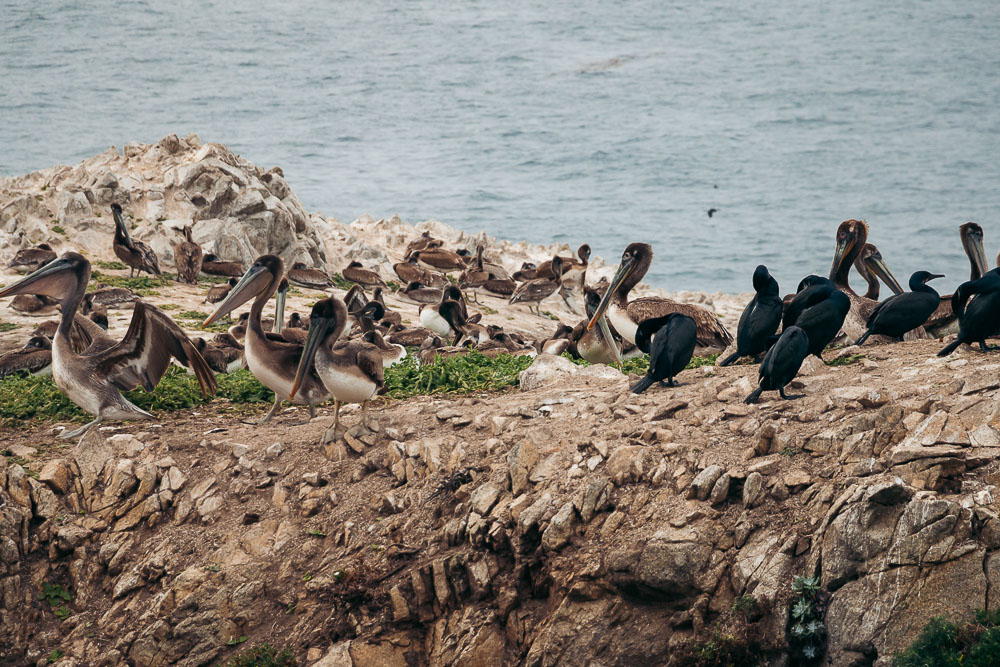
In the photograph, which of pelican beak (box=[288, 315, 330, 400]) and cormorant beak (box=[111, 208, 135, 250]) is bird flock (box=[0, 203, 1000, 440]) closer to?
pelican beak (box=[288, 315, 330, 400])

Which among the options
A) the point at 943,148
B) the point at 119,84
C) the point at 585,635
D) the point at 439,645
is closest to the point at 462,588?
the point at 439,645

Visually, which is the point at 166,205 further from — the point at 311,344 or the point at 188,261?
the point at 311,344

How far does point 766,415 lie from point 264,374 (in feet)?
14.8

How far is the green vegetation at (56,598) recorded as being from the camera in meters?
8.12

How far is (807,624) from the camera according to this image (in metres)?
6.25

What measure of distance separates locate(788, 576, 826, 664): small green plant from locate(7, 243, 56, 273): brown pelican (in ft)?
51.8

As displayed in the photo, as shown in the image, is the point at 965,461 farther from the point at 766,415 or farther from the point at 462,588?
the point at 462,588

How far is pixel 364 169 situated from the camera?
50969mm

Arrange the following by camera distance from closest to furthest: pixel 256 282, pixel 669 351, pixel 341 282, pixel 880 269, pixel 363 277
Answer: pixel 669 351, pixel 256 282, pixel 880 269, pixel 363 277, pixel 341 282

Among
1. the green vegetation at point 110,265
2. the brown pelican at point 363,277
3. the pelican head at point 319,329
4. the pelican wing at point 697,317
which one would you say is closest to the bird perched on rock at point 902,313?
the pelican wing at point 697,317

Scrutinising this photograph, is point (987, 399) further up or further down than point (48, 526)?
further up

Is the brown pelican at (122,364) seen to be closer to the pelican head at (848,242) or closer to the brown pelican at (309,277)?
the pelican head at (848,242)

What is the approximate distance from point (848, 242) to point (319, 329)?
693cm

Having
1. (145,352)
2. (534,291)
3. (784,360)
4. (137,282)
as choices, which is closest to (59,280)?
(145,352)
